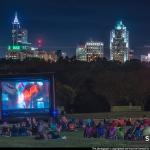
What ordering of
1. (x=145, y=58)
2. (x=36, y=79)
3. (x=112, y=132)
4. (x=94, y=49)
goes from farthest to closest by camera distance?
(x=94, y=49) → (x=145, y=58) → (x=36, y=79) → (x=112, y=132)

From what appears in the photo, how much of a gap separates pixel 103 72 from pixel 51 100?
1753 inches

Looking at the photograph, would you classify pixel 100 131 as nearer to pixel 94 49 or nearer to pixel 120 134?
pixel 120 134

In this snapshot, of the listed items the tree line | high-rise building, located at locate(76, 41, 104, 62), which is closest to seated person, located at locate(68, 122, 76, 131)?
the tree line

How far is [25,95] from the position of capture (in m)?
42.6

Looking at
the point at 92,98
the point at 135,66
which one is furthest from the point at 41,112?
the point at 135,66

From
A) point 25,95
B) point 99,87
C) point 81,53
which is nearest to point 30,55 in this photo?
point 81,53

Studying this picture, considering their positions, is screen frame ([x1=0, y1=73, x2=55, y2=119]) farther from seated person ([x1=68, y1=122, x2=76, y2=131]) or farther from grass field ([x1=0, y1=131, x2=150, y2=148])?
grass field ([x1=0, y1=131, x2=150, y2=148])

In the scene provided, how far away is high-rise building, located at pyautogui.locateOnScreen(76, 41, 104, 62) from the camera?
137 meters

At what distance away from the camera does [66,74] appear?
3344 inches

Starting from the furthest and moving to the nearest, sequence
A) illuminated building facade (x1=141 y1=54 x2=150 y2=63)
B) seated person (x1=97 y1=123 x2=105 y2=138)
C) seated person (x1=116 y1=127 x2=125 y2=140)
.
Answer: illuminated building facade (x1=141 y1=54 x2=150 y2=63) < seated person (x1=97 y1=123 x2=105 y2=138) < seated person (x1=116 y1=127 x2=125 y2=140)

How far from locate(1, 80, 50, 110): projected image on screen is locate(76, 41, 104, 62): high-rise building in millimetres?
91856

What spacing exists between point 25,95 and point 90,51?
102755mm

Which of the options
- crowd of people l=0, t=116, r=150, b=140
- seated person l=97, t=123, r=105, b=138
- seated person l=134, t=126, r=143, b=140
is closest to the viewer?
seated person l=134, t=126, r=143, b=140

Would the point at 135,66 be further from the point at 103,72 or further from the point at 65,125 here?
the point at 65,125
